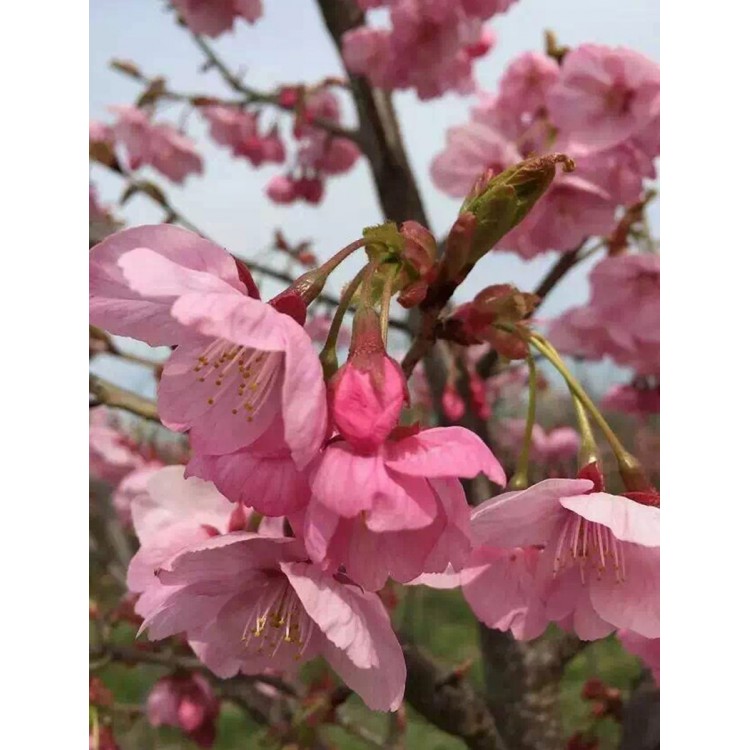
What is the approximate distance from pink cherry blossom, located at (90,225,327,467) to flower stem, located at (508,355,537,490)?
0.51 ft

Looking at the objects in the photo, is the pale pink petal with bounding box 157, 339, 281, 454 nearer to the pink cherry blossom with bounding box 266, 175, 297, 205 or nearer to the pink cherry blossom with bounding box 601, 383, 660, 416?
the pink cherry blossom with bounding box 601, 383, 660, 416

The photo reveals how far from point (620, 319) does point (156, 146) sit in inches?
24.4

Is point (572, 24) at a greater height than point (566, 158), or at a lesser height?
greater

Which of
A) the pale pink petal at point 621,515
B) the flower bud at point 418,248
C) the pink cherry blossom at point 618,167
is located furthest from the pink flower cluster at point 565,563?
the pink cherry blossom at point 618,167

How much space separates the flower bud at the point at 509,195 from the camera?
1.02 ft

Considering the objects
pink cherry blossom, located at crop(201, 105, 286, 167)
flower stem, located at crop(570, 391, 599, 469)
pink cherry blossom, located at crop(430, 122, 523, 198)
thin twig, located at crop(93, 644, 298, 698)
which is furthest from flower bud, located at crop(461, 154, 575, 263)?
pink cherry blossom, located at crop(201, 105, 286, 167)

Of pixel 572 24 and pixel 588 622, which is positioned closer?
pixel 588 622
